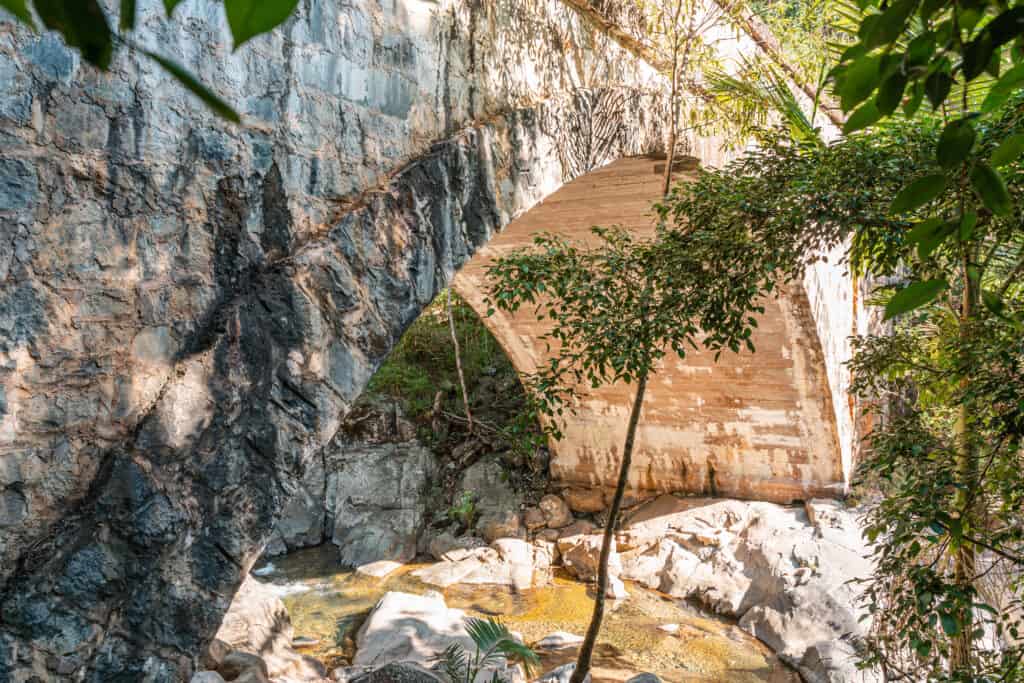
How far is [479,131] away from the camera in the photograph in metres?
2.79

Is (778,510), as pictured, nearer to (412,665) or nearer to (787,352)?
(787,352)

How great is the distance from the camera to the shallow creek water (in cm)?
557

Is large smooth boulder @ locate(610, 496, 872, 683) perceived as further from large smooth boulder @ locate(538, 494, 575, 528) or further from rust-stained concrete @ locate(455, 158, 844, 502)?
large smooth boulder @ locate(538, 494, 575, 528)

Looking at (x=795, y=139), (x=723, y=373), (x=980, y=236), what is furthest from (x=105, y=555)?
(x=723, y=373)

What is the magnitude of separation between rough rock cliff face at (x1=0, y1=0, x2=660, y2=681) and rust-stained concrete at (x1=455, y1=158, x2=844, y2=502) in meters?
3.53

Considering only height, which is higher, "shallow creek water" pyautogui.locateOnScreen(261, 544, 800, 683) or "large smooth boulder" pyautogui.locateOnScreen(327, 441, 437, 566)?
"large smooth boulder" pyautogui.locateOnScreen(327, 441, 437, 566)

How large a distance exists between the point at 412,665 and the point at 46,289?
10.4 ft

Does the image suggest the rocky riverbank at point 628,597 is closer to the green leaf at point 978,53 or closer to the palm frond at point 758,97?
the palm frond at point 758,97

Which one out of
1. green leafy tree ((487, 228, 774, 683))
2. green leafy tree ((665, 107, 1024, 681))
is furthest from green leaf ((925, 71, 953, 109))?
green leafy tree ((487, 228, 774, 683))

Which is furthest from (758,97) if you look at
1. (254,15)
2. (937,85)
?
(254,15)

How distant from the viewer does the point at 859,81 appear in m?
0.54

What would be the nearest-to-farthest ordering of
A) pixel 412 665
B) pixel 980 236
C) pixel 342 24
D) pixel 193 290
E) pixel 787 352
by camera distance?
pixel 193 290 < pixel 980 236 < pixel 342 24 < pixel 412 665 < pixel 787 352

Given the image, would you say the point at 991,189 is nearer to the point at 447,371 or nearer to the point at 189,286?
the point at 189,286

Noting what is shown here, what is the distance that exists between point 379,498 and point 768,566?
4.01m
